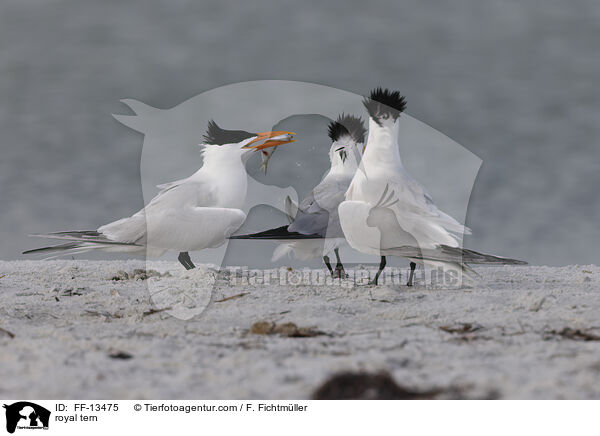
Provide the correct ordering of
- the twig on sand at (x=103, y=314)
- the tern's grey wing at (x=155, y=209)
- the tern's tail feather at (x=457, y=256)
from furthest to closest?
the tern's grey wing at (x=155, y=209) < the tern's tail feather at (x=457, y=256) < the twig on sand at (x=103, y=314)

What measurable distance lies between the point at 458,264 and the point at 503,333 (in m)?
1.03

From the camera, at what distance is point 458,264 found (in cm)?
340

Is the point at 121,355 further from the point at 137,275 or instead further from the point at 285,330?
the point at 137,275

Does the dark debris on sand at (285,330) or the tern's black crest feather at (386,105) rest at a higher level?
the tern's black crest feather at (386,105)

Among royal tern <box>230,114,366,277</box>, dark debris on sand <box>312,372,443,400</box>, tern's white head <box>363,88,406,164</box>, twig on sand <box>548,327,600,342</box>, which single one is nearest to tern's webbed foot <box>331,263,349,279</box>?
royal tern <box>230,114,366,277</box>

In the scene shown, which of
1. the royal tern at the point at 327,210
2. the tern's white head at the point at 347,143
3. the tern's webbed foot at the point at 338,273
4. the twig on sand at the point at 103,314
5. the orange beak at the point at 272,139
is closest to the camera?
the twig on sand at the point at 103,314

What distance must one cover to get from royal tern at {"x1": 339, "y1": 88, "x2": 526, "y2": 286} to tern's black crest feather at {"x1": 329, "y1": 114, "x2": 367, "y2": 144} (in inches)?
34.4

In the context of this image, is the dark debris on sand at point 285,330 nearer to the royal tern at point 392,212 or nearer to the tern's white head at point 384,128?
the royal tern at point 392,212

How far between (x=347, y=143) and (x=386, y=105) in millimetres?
1047

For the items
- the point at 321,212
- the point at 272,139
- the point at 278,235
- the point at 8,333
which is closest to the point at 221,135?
the point at 272,139

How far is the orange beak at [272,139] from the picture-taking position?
462 cm

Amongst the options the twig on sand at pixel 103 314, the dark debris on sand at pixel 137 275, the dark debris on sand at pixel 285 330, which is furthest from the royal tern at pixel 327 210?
the dark debris on sand at pixel 285 330

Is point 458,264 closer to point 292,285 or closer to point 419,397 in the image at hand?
point 292,285

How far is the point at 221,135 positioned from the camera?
5.15 m
